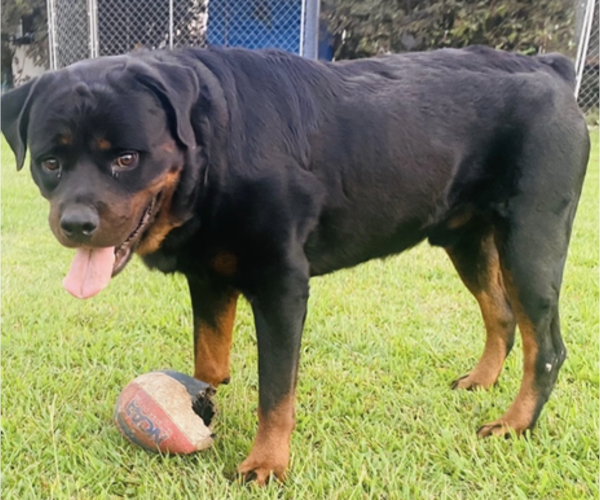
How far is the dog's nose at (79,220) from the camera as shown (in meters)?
1.79

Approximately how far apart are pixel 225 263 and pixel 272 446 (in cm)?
64

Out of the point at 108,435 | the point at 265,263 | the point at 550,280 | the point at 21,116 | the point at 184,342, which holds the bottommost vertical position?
the point at 184,342

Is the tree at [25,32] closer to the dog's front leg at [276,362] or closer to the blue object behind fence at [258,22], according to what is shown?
the blue object behind fence at [258,22]

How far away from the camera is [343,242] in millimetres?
2383

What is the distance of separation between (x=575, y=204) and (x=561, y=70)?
56 cm

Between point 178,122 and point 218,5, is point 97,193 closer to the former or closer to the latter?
point 178,122

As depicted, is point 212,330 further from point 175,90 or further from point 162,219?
point 175,90

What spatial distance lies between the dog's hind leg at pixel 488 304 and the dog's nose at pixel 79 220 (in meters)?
1.62

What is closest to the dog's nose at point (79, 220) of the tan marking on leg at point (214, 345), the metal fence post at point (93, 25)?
the tan marking on leg at point (214, 345)

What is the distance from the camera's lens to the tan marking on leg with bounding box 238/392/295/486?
2086mm

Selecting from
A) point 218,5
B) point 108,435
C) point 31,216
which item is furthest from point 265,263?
point 218,5

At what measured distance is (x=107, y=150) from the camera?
185 centimetres

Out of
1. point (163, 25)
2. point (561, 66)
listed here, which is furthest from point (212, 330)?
point (163, 25)

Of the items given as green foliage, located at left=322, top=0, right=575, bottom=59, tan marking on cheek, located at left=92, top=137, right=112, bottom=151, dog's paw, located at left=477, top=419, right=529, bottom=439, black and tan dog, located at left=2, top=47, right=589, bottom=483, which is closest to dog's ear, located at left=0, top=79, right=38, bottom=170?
black and tan dog, located at left=2, top=47, right=589, bottom=483
